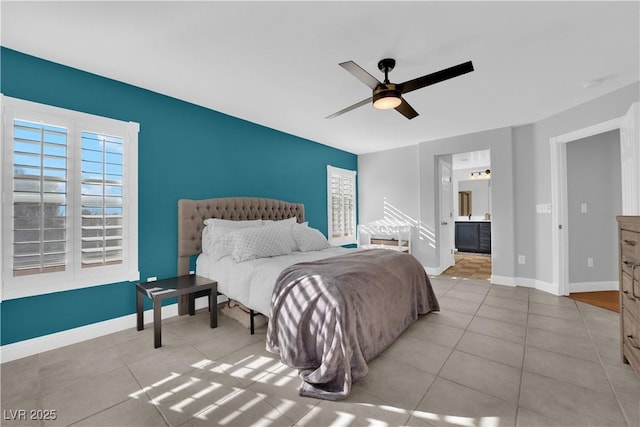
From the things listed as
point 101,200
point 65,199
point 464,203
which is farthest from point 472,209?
point 65,199

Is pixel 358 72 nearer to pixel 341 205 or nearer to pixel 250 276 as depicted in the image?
pixel 250 276

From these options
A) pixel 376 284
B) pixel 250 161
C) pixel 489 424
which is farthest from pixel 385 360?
pixel 250 161

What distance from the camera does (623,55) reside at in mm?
2432

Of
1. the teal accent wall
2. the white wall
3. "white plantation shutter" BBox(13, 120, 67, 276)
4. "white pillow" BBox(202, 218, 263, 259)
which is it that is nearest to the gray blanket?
"white pillow" BBox(202, 218, 263, 259)

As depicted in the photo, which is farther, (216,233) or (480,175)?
(480,175)

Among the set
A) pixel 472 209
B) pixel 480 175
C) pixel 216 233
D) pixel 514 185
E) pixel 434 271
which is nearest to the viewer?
pixel 216 233

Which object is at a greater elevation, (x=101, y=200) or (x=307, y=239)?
(x=101, y=200)

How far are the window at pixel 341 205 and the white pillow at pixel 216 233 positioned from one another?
240 centimetres

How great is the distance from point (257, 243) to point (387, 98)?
76.0 inches

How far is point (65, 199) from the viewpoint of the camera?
2492mm

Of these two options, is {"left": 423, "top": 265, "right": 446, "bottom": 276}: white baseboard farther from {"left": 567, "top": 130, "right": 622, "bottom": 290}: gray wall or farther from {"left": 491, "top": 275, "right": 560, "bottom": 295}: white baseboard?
{"left": 567, "top": 130, "right": 622, "bottom": 290}: gray wall

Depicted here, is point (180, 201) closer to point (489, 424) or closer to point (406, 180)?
point (489, 424)

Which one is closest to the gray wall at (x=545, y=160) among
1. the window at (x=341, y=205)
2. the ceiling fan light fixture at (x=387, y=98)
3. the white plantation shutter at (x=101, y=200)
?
the ceiling fan light fixture at (x=387, y=98)

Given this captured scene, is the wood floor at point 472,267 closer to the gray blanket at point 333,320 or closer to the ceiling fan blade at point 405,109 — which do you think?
the gray blanket at point 333,320
